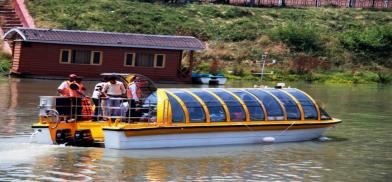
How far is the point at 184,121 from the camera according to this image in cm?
2386

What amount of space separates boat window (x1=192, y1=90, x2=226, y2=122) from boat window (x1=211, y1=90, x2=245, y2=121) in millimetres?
300

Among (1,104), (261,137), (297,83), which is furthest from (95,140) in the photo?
(297,83)

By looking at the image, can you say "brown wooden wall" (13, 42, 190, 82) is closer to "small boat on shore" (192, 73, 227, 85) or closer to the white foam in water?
"small boat on shore" (192, 73, 227, 85)

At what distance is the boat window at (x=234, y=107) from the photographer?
25125 mm

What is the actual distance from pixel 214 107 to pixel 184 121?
134cm

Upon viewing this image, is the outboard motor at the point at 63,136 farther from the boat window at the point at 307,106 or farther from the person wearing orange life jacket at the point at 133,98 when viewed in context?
the boat window at the point at 307,106

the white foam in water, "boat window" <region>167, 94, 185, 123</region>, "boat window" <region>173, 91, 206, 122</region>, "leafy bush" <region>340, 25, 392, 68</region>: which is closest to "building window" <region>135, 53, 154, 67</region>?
"leafy bush" <region>340, 25, 392, 68</region>

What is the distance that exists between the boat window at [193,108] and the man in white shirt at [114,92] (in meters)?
1.61

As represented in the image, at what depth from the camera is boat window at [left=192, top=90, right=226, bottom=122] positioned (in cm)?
2466

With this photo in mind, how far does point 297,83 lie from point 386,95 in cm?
919

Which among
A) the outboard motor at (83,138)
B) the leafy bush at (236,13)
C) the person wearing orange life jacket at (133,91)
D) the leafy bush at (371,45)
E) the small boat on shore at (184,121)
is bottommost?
the outboard motor at (83,138)

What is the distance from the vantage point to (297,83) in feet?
201

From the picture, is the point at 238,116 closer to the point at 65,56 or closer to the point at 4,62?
the point at 65,56

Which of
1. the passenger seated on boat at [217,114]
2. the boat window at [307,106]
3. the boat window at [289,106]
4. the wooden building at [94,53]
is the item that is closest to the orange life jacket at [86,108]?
the passenger seated on boat at [217,114]
